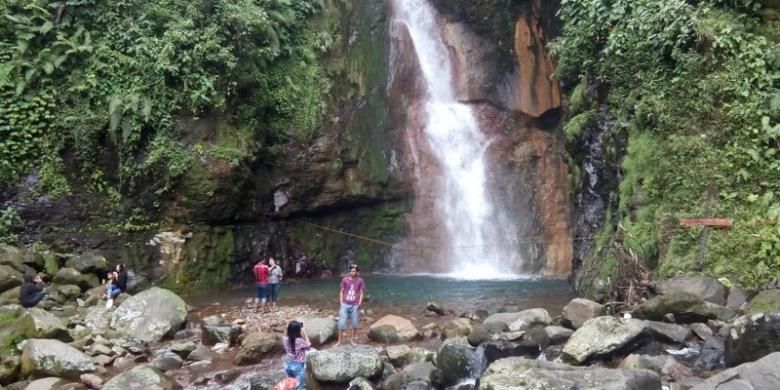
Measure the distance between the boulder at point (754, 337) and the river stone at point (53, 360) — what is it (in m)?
10.0

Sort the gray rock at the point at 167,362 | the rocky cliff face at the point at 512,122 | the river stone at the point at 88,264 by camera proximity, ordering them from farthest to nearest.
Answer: the rocky cliff face at the point at 512,122 → the river stone at the point at 88,264 → the gray rock at the point at 167,362

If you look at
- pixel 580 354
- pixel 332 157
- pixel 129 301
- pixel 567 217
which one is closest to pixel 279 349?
pixel 129 301

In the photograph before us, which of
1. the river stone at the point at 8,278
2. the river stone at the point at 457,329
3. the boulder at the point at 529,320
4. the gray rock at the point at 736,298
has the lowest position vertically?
the river stone at the point at 457,329

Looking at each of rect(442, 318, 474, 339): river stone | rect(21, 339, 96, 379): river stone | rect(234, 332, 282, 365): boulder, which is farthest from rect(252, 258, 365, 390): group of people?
rect(21, 339, 96, 379): river stone

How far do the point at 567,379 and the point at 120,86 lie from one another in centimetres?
1572

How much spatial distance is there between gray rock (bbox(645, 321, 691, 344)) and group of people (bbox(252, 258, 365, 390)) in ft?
16.8

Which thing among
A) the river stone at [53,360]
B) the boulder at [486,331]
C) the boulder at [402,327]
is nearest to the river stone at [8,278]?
the river stone at [53,360]

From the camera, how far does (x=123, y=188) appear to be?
60.8 feet

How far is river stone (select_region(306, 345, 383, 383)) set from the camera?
9.83m

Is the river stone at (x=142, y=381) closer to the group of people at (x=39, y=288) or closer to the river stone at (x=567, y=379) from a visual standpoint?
the river stone at (x=567, y=379)

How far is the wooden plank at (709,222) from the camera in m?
12.4

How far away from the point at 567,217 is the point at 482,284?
18.2ft

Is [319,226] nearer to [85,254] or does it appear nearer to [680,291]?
[85,254]

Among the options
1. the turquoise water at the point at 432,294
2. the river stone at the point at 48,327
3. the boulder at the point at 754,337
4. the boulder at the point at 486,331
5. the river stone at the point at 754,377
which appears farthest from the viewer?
the turquoise water at the point at 432,294
